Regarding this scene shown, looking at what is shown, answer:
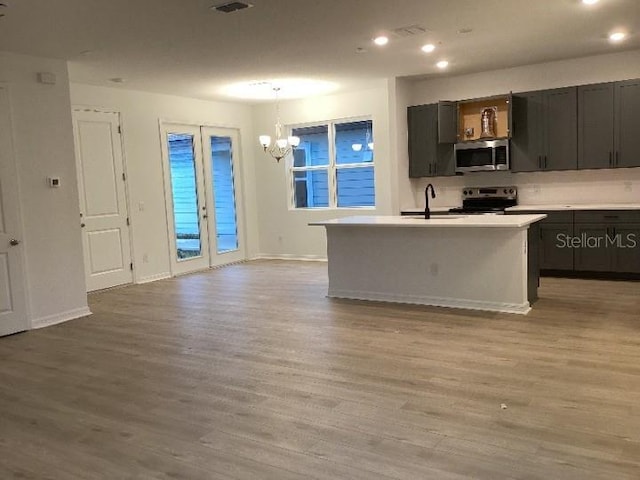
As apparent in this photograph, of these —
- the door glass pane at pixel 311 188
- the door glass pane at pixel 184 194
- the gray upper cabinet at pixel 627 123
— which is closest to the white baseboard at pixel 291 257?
the door glass pane at pixel 311 188

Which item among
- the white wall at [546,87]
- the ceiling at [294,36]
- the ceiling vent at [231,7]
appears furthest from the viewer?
the white wall at [546,87]

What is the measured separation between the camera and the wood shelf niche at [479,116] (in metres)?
7.28

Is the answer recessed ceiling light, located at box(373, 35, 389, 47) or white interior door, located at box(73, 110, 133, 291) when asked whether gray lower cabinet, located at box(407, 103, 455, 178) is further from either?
white interior door, located at box(73, 110, 133, 291)

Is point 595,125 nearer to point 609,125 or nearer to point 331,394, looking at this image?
point 609,125

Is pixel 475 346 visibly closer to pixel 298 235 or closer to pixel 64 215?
pixel 64 215

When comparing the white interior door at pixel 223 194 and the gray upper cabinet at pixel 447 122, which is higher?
the gray upper cabinet at pixel 447 122

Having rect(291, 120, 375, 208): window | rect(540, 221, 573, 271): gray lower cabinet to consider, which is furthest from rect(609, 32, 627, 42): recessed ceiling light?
rect(291, 120, 375, 208): window

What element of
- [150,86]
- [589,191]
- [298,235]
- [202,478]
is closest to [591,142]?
[589,191]

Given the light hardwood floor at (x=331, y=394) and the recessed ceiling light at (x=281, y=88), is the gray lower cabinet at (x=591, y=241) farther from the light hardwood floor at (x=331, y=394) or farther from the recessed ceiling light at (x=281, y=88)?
the recessed ceiling light at (x=281, y=88)

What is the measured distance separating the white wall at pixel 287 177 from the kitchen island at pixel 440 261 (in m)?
1.93

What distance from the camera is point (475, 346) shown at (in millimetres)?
4281

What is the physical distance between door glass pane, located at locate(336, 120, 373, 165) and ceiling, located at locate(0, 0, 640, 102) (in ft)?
5.00

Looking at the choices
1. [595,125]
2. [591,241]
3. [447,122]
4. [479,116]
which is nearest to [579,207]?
[591,241]

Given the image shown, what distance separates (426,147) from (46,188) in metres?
4.76
